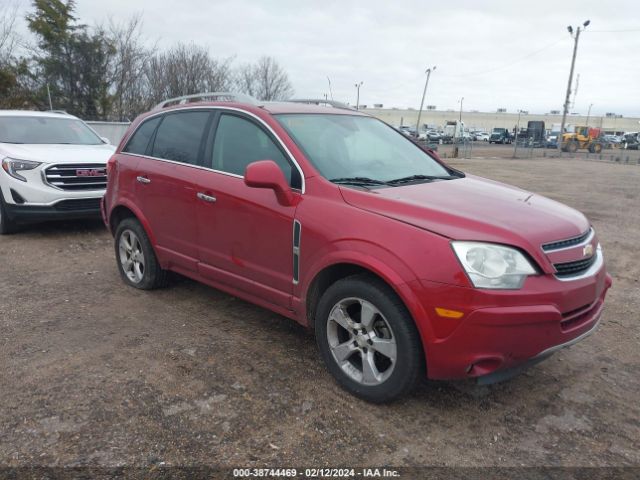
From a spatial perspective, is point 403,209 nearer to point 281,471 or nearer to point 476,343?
point 476,343

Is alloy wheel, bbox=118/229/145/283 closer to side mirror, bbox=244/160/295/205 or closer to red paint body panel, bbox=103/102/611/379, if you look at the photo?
red paint body panel, bbox=103/102/611/379

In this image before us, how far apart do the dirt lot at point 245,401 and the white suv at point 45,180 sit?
253 cm

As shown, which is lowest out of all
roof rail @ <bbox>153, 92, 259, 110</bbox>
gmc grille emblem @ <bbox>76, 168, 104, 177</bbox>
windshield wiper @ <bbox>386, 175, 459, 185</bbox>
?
gmc grille emblem @ <bbox>76, 168, 104, 177</bbox>

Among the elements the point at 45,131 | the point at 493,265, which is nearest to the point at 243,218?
the point at 493,265

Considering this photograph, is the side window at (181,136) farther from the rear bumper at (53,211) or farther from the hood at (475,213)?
the rear bumper at (53,211)

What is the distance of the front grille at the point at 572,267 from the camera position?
2947 millimetres

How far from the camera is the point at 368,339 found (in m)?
3.16

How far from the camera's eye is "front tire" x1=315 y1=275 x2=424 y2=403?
2.95m

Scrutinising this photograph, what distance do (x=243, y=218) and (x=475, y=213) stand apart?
5.45 ft

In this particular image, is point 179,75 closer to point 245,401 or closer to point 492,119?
point 245,401

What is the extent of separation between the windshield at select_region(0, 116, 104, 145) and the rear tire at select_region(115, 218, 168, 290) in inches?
153

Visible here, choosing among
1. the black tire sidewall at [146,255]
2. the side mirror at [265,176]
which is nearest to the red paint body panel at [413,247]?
the side mirror at [265,176]

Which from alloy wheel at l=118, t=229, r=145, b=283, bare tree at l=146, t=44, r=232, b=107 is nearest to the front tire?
alloy wheel at l=118, t=229, r=145, b=283

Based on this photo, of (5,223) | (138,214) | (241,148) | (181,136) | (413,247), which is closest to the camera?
(413,247)
